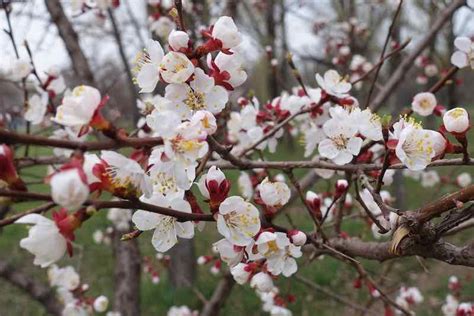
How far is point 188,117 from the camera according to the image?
101 centimetres

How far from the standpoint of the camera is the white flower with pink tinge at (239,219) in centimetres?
98

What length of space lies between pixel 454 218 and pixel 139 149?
0.64 meters

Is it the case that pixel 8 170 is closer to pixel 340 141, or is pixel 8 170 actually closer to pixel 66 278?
pixel 340 141

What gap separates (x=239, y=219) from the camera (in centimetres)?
102

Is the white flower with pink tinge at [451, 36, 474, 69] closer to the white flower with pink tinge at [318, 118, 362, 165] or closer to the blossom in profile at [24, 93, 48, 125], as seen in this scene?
the white flower with pink tinge at [318, 118, 362, 165]

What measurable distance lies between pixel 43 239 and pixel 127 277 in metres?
2.16

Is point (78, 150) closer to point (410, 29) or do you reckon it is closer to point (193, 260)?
point (193, 260)

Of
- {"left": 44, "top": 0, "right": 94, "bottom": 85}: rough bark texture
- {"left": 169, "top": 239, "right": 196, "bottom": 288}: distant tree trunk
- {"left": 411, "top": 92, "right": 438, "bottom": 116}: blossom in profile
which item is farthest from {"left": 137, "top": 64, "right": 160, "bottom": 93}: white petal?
{"left": 169, "top": 239, "right": 196, "bottom": 288}: distant tree trunk

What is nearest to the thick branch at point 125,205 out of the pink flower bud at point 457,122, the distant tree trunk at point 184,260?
the pink flower bud at point 457,122

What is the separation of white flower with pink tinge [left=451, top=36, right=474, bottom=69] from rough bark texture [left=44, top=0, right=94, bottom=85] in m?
1.92

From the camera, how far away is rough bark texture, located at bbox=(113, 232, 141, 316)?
2846 millimetres

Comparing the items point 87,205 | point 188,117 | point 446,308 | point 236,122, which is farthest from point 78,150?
point 446,308


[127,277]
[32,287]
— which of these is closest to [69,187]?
[127,277]

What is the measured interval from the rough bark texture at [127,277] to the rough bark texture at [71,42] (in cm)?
101
